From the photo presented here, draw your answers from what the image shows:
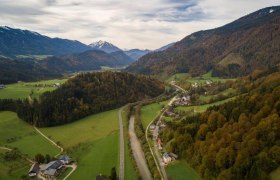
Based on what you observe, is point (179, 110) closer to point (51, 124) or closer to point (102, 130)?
point (102, 130)

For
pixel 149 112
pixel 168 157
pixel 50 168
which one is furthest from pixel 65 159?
pixel 149 112

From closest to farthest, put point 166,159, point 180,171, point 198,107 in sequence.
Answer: point 180,171 → point 166,159 → point 198,107

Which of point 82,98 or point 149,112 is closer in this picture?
point 149,112

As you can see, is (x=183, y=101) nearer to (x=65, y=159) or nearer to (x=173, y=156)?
(x=173, y=156)

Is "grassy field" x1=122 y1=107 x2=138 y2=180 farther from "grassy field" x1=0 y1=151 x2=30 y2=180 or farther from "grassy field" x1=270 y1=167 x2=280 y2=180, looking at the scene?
"grassy field" x1=270 y1=167 x2=280 y2=180

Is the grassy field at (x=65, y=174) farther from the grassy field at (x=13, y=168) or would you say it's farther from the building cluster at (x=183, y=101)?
the building cluster at (x=183, y=101)

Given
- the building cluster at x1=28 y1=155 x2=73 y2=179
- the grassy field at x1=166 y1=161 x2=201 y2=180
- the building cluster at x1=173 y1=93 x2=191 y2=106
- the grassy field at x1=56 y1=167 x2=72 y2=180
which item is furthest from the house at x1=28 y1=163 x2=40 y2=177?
the building cluster at x1=173 y1=93 x2=191 y2=106
